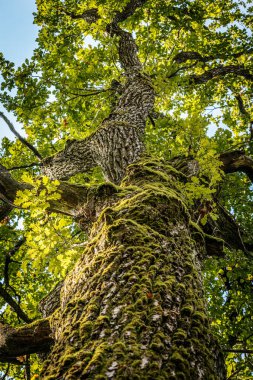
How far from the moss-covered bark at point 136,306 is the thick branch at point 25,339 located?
0.20m

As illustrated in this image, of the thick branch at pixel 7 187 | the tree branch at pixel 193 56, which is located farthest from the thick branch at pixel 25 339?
the tree branch at pixel 193 56

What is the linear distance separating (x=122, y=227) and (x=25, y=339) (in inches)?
44.5

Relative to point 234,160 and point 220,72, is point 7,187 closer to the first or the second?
point 234,160

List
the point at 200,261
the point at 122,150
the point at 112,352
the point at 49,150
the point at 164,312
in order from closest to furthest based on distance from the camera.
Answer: the point at 112,352 → the point at 164,312 → the point at 200,261 → the point at 122,150 → the point at 49,150

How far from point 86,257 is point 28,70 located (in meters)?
5.51

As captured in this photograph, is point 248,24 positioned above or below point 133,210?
above

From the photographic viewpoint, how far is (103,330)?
157 centimetres

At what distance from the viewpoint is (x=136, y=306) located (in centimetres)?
170

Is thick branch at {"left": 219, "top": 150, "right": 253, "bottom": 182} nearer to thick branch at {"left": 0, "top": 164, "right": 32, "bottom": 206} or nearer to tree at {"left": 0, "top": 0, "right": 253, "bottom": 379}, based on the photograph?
tree at {"left": 0, "top": 0, "right": 253, "bottom": 379}

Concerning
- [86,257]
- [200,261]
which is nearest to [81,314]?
[86,257]

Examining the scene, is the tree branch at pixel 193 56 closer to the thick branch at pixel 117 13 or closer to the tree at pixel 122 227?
the tree at pixel 122 227

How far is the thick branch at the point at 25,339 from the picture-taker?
7.43 feet

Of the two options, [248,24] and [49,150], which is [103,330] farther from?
[248,24]

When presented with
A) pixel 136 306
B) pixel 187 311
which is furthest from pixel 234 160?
pixel 136 306
